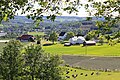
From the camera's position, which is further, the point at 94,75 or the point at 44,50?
the point at 94,75

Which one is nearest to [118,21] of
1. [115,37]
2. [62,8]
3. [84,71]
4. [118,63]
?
[115,37]

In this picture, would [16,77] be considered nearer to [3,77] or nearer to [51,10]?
[3,77]

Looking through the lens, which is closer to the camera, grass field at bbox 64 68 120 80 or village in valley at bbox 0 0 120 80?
village in valley at bbox 0 0 120 80

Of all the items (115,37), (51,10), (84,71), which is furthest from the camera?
(84,71)

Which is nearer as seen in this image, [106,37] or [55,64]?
[106,37]

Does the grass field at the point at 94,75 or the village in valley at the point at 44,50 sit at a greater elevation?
the village in valley at the point at 44,50

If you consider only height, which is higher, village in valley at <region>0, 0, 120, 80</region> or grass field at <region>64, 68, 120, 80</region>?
village in valley at <region>0, 0, 120, 80</region>

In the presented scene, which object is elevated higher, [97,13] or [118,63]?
[97,13]

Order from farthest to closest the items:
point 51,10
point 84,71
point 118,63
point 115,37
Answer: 1. point 118,63
2. point 84,71
3. point 115,37
4. point 51,10

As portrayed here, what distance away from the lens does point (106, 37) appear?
645 centimetres

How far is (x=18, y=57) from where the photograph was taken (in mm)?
27984

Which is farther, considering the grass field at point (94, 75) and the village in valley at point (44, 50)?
the grass field at point (94, 75)

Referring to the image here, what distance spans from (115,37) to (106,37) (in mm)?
253

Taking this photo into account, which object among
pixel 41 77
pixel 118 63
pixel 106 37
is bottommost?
pixel 118 63
